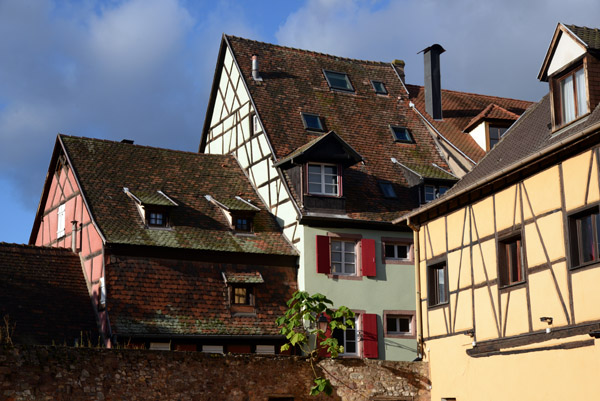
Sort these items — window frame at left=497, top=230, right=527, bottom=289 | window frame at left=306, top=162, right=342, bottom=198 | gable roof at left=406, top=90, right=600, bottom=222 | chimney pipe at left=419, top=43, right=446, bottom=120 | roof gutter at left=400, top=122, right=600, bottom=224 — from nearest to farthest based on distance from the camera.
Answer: roof gutter at left=400, top=122, right=600, bottom=224 → gable roof at left=406, top=90, right=600, bottom=222 → window frame at left=497, top=230, right=527, bottom=289 → window frame at left=306, top=162, right=342, bottom=198 → chimney pipe at left=419, top=43, right=446, bottom=120

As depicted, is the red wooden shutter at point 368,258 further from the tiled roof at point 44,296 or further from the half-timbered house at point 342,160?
the tiled roof at point 44,296

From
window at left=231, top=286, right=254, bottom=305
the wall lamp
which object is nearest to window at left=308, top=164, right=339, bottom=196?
window at left=231, top=286, right=254, bottom=305

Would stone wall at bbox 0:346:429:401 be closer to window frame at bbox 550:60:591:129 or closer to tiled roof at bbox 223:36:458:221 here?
window frame at bbox 550:60:591:129

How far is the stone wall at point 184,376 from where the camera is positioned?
17750 millimetres

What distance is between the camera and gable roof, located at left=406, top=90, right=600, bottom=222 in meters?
16.8

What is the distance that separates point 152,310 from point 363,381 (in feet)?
21.0

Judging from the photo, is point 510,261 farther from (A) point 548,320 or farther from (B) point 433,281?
(B) point 433,281

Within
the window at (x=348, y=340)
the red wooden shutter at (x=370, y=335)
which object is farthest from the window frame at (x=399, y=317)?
the window at (x=348, y=340)

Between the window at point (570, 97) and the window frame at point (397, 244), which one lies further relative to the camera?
the window frame at point (397, 244)

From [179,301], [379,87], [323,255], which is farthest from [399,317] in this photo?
[379,87]

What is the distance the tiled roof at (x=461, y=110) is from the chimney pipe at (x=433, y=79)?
10.9 inches

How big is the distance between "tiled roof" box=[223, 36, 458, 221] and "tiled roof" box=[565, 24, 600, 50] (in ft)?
36.9

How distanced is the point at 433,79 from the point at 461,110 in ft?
5.08

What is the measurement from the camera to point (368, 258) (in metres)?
28.0
